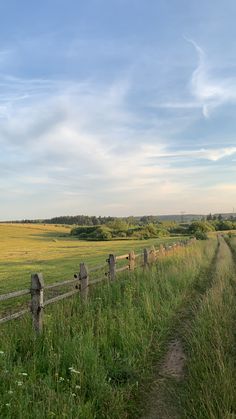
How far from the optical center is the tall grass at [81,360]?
461 centimetres

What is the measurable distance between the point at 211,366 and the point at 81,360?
1757mm

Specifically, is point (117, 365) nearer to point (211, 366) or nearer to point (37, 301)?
point (211, 366)

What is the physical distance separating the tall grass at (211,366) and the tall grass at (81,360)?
0.68 metres

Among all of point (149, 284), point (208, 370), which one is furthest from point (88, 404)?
point (149, 284)

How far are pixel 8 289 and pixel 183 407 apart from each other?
13499 millimetres

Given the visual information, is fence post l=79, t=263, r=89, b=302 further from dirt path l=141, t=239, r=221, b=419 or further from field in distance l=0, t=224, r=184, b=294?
field in distance l=0, t=224, r=184, b=294

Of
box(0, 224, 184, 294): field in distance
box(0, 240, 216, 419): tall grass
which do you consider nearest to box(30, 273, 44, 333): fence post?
box(0, 240, 216, 419): tall grass

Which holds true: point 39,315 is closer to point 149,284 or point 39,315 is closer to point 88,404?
point 88,404

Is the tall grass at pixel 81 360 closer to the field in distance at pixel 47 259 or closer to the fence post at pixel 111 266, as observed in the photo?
the fence post at pixel 111 266

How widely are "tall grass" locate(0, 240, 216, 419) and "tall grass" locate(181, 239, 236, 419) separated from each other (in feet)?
2.23

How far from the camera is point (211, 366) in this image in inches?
223

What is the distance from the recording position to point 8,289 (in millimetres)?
17266

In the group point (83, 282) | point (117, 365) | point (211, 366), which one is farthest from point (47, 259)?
point (211, 366)

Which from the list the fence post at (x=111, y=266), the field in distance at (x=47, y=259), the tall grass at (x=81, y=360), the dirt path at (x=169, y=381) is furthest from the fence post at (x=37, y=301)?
the field in distance at (x=47, y=259)
